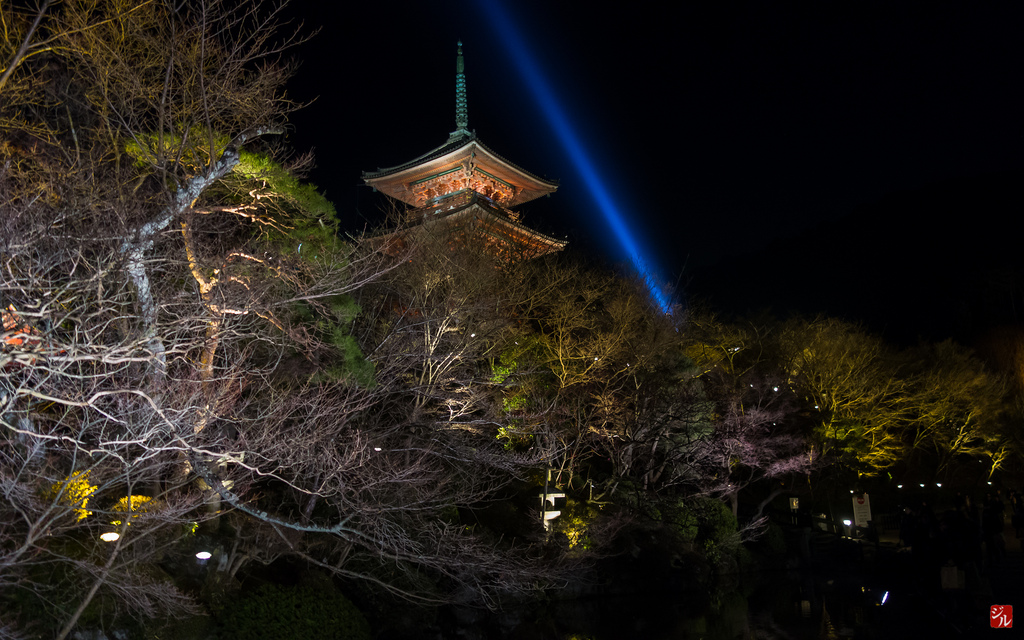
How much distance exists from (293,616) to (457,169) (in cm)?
2054

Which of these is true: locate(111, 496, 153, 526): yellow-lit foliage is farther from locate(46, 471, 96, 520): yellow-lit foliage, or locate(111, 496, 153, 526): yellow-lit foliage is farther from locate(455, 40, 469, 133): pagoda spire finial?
locate(455, 40, 469, 133): pagoda spire finial

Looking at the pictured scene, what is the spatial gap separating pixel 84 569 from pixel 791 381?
21.8m

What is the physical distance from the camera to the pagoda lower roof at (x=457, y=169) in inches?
1043

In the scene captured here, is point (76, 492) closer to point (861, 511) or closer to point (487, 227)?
point (861, 511)

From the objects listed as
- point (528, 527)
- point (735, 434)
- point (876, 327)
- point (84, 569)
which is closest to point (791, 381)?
point (735, 434)

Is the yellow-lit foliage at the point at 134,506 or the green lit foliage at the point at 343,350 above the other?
the green lit foliage at the point at 343,350

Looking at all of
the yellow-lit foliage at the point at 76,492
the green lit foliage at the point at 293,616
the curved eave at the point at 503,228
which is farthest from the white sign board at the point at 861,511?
the yellow-lit foliage at the point at 76,492

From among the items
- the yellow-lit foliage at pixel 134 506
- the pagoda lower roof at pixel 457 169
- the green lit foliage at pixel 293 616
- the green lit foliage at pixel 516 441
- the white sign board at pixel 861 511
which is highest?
the pagoda lower roof at pixel 457 169

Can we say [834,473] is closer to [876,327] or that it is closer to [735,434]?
[735,434]

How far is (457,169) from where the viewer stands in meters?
27.2

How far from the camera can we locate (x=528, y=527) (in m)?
14.1

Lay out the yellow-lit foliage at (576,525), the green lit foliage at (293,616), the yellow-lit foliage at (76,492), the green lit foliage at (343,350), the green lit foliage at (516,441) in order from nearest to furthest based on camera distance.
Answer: the yellow-lit foliage at (76,492) → the green lit foliage at (293,616) → the green lit foliage at (343,350) → the yellow-lit foliage at (576,525) → the green lit foliage at (516,441)

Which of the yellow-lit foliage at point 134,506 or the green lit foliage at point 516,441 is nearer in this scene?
the yellow-lit foliage at point 134,506

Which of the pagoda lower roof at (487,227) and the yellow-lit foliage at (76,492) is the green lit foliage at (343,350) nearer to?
the yellow-lit foliage at (76,492)
